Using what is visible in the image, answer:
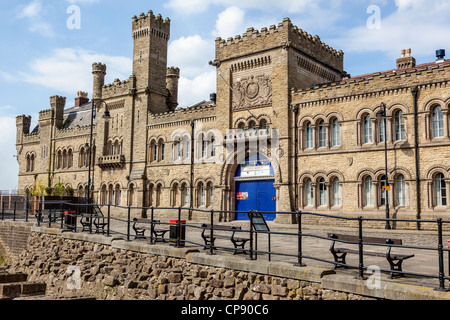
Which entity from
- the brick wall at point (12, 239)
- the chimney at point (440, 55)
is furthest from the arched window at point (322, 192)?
the brick wall at point (12, 239)

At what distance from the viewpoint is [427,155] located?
21.4m

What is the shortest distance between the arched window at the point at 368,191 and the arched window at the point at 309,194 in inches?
123

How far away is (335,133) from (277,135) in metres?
3.51

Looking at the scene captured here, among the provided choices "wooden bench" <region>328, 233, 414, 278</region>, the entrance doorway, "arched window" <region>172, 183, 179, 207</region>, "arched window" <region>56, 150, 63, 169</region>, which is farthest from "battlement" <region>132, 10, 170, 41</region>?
"wooden bench" <region>328, 233, 414, 278</region>

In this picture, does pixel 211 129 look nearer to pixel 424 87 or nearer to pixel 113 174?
pixel 113 174

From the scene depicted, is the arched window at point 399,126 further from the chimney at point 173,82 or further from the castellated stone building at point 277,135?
the chimney at point 173,82

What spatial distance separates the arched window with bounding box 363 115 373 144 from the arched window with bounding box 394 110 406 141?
1.34 metres

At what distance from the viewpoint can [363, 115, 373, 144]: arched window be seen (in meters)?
23.5

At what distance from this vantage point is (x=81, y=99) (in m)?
50.9

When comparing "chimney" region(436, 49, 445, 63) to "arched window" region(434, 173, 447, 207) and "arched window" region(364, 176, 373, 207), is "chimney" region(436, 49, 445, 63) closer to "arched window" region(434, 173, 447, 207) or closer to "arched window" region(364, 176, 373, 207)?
"arched window" region(434, 173, 447, 207)

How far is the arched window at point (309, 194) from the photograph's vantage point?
25250 mm

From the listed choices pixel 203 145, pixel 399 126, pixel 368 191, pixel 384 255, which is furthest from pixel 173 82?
pixel 384 255

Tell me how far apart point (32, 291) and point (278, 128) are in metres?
17.1
